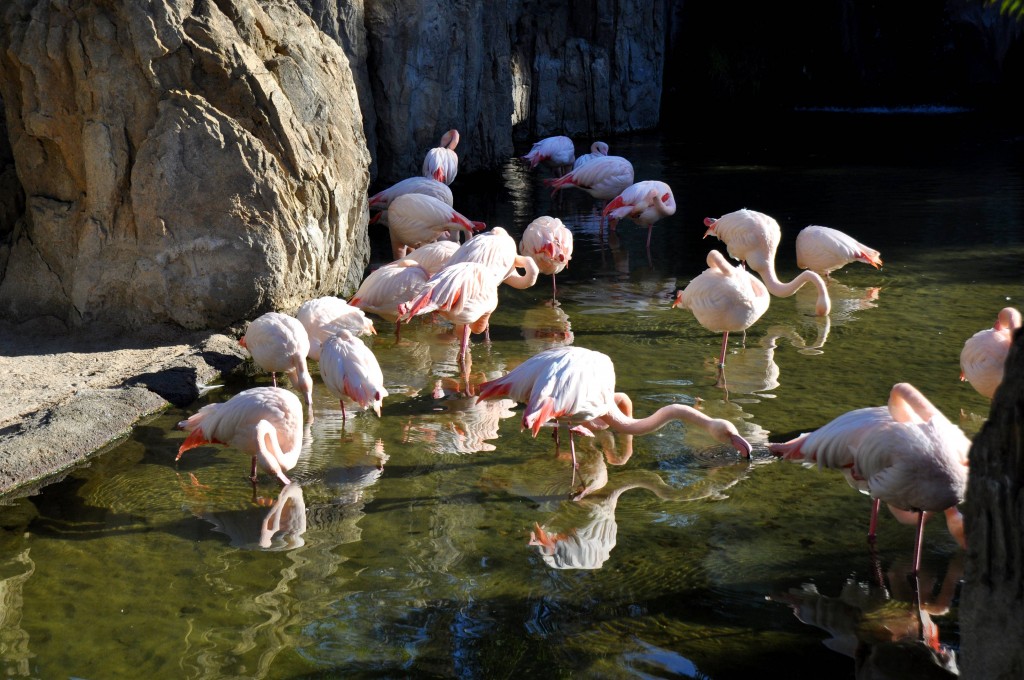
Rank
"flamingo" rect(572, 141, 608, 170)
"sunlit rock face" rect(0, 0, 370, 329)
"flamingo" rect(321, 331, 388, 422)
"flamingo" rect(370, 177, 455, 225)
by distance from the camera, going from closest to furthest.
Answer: "flamingo" rect(321, 331, 388, 422) → "sunlit rock face" rect(0, 0, 370, 329) → "flamingo" rect(370, 177, 455, 225) → "flamingo" rect(572, 141, 608, 170)

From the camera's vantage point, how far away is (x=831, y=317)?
5.64m

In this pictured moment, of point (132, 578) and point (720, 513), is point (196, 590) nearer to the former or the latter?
point (132, 578)

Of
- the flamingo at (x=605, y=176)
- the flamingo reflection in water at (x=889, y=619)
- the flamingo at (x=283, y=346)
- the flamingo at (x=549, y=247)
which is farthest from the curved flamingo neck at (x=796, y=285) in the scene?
the flamingo at (x=605, y=176)

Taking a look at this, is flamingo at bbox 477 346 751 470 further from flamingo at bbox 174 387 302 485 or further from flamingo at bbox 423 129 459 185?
flamingo at bbox 423 129 459 185

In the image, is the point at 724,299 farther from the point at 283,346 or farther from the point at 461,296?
the point at 283,346

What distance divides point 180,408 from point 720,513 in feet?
7.63

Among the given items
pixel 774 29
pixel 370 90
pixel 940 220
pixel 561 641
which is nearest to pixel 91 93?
pixel 561 641

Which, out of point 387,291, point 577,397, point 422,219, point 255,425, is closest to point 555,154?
point 422,219

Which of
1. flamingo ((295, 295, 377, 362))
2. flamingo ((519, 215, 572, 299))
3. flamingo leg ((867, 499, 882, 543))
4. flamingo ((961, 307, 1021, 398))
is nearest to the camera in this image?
flamingo leg ((867, 499, 882, 543))

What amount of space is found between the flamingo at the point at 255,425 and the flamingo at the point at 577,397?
0.70m

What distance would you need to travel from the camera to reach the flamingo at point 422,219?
21.6 ft

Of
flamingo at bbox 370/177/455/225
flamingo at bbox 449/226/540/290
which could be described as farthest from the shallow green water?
flamingo at bbox 370/177/455/225

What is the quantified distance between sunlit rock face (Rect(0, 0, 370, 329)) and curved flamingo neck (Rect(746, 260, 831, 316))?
8.29 ft

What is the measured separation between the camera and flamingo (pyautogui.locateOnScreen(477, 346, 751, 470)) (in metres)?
3.46
